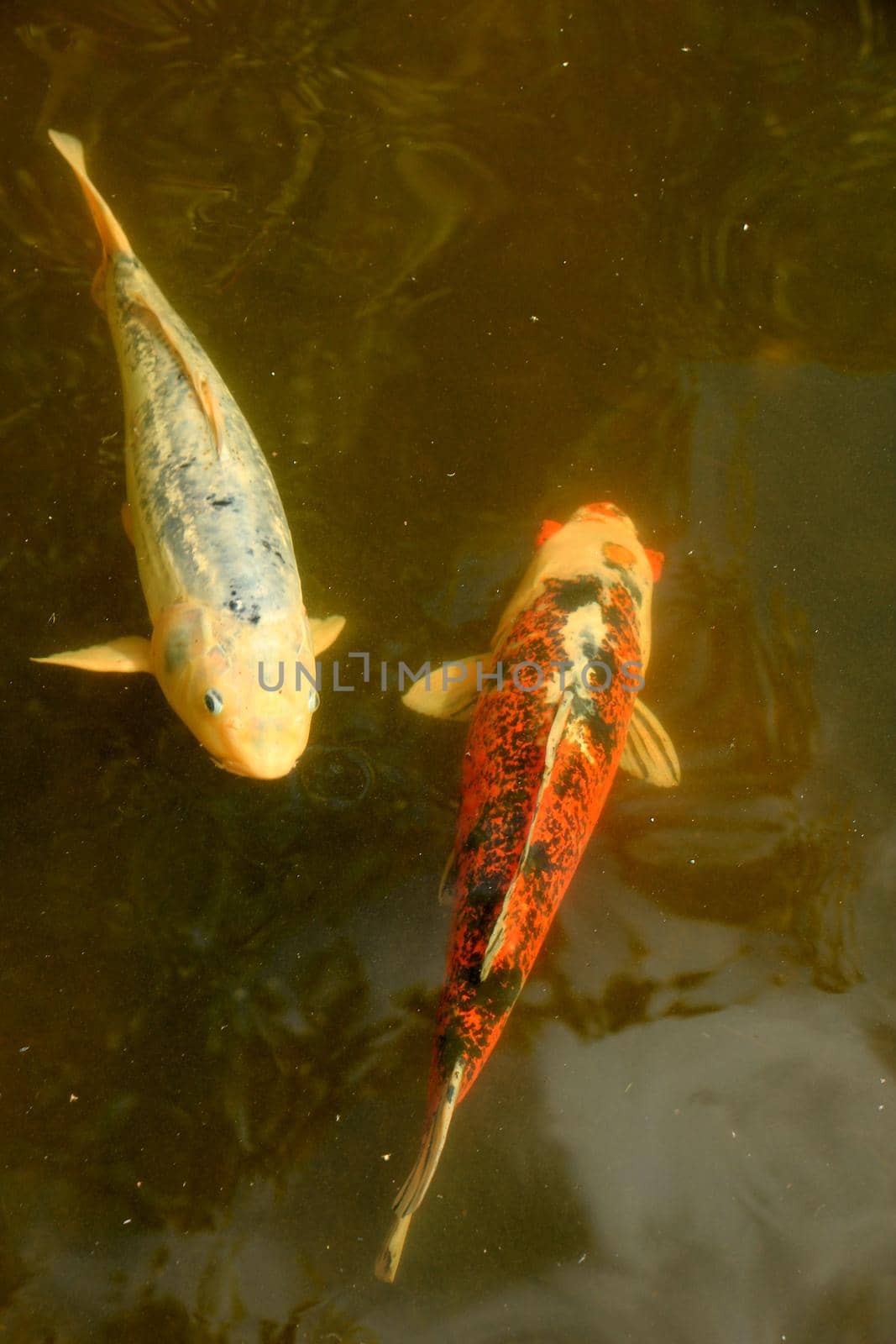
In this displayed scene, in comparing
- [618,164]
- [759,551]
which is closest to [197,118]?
[618,164]

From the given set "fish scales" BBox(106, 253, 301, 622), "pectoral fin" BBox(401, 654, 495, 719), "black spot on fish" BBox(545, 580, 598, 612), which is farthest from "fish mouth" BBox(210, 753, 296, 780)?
"black spot on fish" BBox(545, 580, 598, 612)

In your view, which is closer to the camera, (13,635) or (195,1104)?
(195,1104)

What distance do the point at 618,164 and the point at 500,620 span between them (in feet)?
10.1

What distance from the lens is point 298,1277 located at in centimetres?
294

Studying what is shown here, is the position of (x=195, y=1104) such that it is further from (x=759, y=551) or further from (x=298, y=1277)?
(x=759, y=551)

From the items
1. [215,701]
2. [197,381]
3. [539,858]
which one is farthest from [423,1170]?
[197,381]

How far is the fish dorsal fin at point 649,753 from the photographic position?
138 inches

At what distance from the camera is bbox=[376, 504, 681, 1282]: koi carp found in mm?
2598

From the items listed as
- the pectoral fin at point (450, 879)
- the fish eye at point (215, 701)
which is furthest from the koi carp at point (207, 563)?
the pectoral fin at point (450, 879)

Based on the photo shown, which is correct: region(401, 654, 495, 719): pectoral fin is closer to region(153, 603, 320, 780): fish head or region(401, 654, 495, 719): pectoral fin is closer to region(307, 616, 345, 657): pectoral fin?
region(307, 616, 345, 657): pectoral fin

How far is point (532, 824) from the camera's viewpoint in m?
2.64

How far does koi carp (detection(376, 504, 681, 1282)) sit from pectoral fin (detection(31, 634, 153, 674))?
104 centimetres

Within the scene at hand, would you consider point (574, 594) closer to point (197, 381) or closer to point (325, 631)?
point (325, 631)

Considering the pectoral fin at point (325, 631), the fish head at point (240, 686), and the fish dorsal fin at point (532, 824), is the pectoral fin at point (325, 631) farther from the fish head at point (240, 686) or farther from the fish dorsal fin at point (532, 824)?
the fish dorsal fin at point (532, 824)
